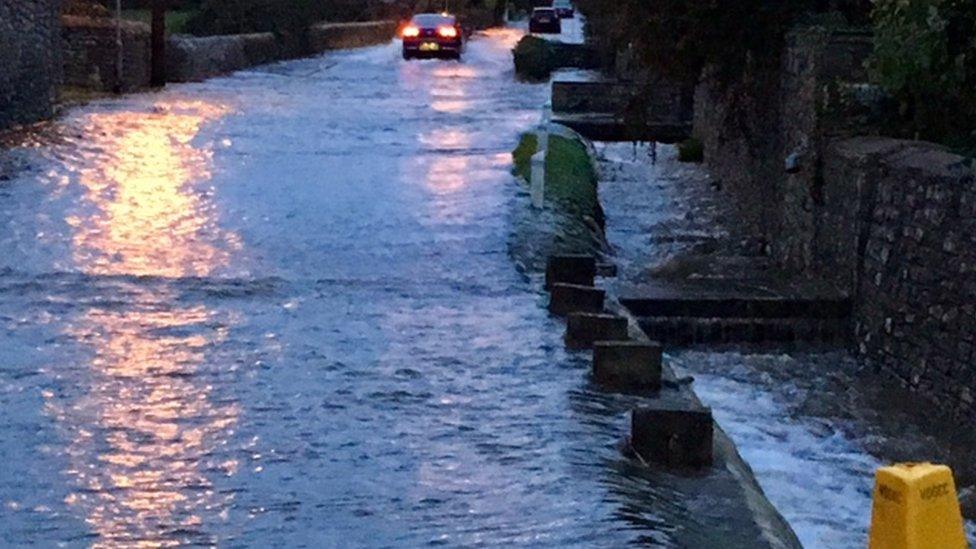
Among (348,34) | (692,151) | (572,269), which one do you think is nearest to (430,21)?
(348,34)

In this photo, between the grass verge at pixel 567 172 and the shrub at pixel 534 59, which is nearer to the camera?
the grass verge at pixel 567 172

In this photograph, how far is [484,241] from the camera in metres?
15.0

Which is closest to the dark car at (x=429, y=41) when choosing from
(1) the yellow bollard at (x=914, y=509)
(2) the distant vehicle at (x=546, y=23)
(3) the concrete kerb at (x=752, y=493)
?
(2) the distant vehicle at (x=546, y=23)

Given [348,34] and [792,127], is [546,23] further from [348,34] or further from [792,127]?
[792,127]

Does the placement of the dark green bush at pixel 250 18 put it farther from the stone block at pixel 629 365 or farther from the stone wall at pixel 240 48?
the stone block at pixel 629 365

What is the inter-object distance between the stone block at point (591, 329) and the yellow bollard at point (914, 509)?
511 cm

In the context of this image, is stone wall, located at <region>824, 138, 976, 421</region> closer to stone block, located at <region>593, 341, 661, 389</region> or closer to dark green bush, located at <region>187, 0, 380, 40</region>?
stone block, located at <region>593, 341, 661, 389</region>

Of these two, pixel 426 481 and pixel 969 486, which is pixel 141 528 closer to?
pixel 426 481

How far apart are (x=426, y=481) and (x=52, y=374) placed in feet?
9.43

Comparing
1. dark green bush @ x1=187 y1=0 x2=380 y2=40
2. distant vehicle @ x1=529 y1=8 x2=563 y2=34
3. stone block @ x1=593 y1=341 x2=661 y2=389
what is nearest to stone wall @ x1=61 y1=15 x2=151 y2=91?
dark green bush @ x1=187 y1=0 x2=380 y2=40

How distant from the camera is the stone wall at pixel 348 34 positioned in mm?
54750

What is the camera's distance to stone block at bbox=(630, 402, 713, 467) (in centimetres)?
784

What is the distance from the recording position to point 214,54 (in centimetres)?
4144

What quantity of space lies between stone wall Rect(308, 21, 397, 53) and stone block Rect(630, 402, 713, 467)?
153ft
